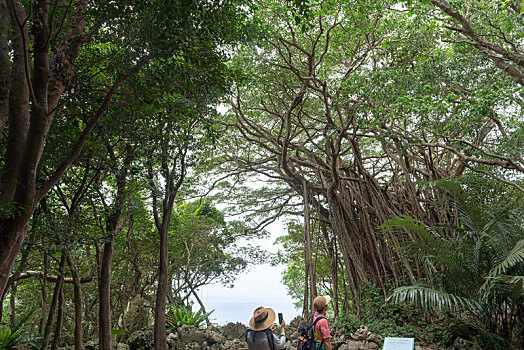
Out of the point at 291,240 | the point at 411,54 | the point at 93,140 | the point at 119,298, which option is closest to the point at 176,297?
the point at 119,298

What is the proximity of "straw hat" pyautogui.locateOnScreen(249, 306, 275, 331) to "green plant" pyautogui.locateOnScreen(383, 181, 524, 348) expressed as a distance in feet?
4.01

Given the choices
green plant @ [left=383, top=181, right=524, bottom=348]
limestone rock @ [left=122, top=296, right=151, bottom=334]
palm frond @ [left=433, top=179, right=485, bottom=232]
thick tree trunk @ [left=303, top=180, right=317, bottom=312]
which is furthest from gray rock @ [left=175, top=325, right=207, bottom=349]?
palm frond @ [left=433, top=179, right=485, bottom=232]

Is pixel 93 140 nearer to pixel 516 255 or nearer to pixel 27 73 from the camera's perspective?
pixel 27 73

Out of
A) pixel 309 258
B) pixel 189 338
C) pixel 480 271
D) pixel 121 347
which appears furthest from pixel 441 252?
pixel 121 347

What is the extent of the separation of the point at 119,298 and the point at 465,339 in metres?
7.06

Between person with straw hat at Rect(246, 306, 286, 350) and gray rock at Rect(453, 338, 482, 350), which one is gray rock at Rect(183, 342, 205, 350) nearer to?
person with straw hat at Rect(246, 306, 286, 350)

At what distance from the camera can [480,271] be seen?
3.76 metres

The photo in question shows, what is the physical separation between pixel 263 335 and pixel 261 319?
13cm

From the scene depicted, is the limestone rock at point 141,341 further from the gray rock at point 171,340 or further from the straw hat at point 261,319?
the straw hat at point 261,319

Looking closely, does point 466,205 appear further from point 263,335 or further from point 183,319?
point 183,319

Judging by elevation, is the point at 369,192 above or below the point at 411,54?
below

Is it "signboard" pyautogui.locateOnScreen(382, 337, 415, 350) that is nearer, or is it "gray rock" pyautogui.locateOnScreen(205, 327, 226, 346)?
"signboard" pyautogui.locateOnScreen(382, 337, 415, 350)

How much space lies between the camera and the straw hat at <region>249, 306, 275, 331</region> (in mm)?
3047

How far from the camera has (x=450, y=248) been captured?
3.94 meters
